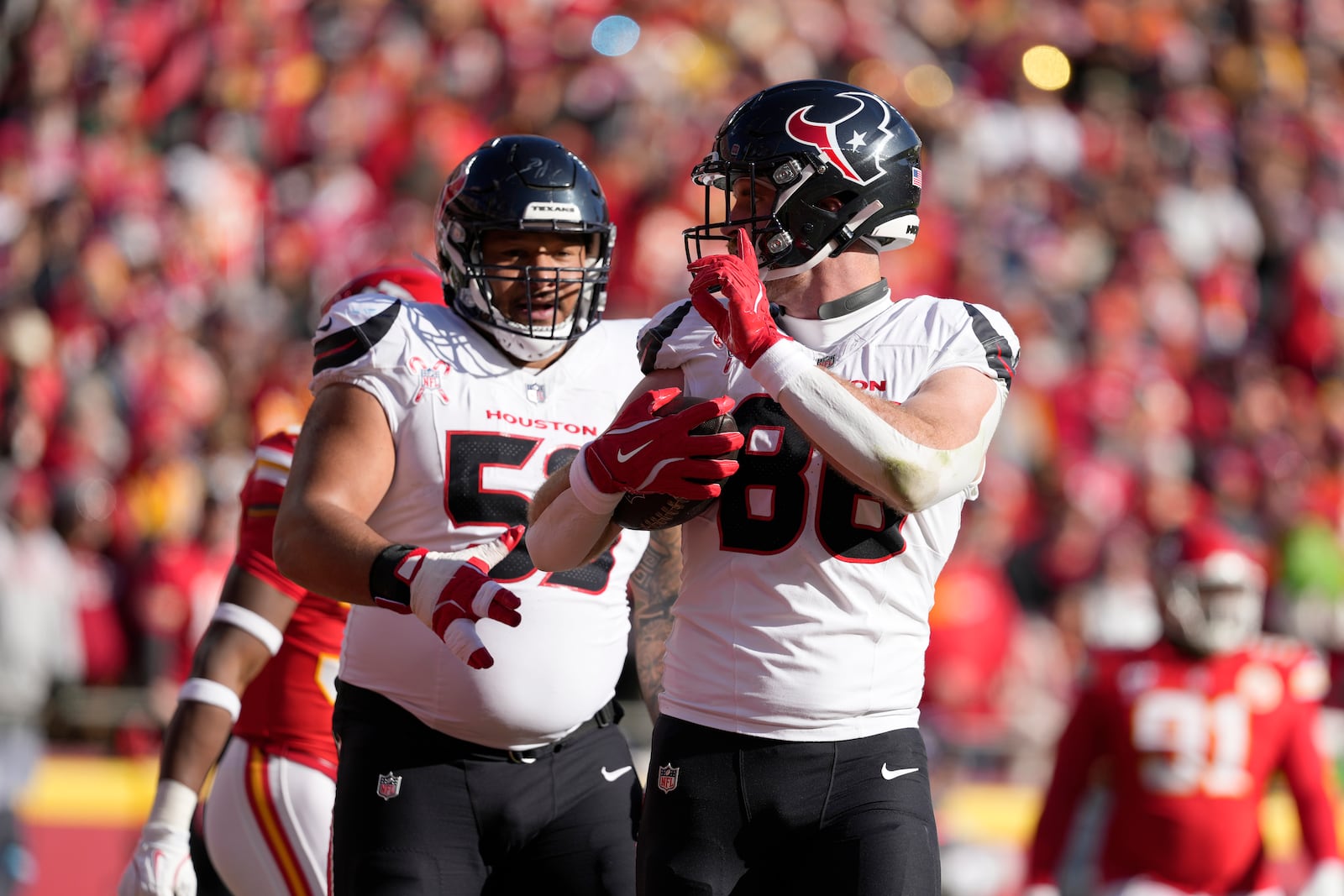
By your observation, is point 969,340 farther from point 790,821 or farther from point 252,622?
point 252,622

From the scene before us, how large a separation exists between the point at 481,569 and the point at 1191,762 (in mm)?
3182

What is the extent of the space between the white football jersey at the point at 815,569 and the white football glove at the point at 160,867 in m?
1.51

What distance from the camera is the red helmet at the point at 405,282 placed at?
4148mm

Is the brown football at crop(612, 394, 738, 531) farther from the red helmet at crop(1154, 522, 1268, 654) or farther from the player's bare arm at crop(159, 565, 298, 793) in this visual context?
the red helmet at crop(1154, 522, 1268, 654)

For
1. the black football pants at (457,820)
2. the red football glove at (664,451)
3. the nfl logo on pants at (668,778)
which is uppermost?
the red football glove at (664,451)

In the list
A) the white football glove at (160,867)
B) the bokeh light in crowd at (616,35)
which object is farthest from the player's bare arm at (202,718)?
the bokeh light in crowd at (616,35)

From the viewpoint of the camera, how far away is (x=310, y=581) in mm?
3129

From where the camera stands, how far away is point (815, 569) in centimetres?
274

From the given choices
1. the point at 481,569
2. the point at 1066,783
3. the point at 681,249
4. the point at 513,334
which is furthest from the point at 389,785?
the point at 681,249

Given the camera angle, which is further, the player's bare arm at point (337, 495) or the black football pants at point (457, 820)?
the black football pants at point (457, 820)

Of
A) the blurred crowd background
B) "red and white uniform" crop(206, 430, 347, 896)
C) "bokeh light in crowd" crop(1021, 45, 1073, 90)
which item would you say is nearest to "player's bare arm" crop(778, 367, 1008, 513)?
"red and white uniform" crop(206, 430, 347, 896)

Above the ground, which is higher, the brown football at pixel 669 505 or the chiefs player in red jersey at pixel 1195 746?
the brown football at pixel 669 505

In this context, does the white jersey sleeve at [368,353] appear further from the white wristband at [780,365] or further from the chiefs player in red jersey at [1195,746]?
the chiefs player in red jersey at [1195,746]

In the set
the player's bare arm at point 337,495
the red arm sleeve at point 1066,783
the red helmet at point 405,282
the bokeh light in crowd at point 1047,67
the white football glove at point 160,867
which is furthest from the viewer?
the bokeh light in crowd at point 1047,67
